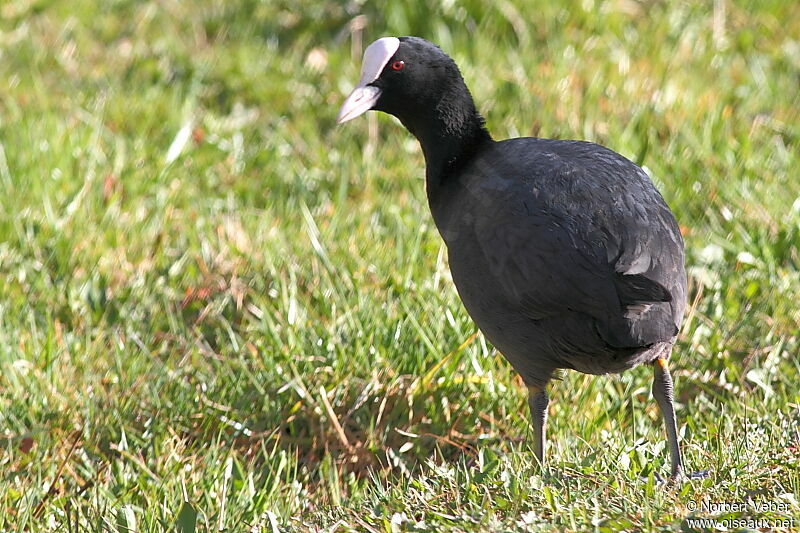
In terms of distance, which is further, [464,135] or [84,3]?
[84,3]

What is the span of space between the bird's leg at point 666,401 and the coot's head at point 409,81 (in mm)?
1019

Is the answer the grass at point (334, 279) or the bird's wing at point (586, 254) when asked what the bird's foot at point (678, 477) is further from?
the bird's wing at point (586, 254)

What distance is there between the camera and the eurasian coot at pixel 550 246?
9.22 ft

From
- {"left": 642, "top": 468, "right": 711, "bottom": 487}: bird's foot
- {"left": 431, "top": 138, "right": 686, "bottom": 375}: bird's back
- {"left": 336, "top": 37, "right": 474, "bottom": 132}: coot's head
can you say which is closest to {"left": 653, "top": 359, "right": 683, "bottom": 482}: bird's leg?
{"left": 642, "top": 468, "right": 711, "bottom": 487}: bird's foot

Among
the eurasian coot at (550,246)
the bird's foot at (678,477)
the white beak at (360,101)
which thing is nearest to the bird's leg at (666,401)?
the eurasian coot at (550,246)

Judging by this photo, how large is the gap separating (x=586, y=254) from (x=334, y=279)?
133 cm

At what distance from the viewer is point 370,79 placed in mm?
3473

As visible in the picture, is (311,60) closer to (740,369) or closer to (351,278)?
(351,278)

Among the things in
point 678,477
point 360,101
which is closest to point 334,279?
point 360,101

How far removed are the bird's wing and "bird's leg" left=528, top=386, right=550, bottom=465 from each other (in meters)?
0.33

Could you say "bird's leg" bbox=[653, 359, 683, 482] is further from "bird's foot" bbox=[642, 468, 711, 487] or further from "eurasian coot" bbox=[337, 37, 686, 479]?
"bird's foot" bbox=[642, 468, 711, 487]

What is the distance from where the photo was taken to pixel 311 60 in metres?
5.64

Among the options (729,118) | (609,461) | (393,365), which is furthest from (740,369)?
(729,118)

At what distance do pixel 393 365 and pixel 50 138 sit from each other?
7.37ft
